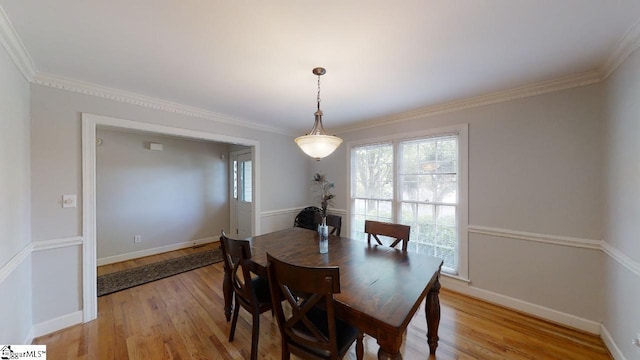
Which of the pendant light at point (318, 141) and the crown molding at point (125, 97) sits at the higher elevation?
the crown molding at point (125, 97)

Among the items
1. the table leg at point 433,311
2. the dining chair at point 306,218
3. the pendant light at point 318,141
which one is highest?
the pendant light at point 318,141

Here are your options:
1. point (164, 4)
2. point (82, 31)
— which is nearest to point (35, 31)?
point (82, 31)

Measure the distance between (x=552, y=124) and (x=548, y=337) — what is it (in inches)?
78.3

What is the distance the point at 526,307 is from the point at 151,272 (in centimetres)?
480

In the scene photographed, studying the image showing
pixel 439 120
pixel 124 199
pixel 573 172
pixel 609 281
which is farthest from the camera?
pixel 124 199

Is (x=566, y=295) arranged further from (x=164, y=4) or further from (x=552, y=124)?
Answer: (x=164, y=4)

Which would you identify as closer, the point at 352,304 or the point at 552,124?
the point at 352,304

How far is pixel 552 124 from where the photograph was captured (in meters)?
2.29

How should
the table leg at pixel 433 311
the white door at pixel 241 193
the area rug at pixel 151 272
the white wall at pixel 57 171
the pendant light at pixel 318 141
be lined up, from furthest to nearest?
1. the white door at pixel 241 193
2. the area rug at pixel 151 272
3. the white wall at pixel 57 171
4. the pendant light at pixel 318 141
5. the table leg at pixel 433 311

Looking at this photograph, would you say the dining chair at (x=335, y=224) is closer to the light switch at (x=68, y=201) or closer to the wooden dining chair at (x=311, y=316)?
the wooden dining chair at (x=311, y=316)

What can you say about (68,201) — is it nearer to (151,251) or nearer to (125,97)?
(125,97)

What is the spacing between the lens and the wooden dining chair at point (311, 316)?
1.21 metres

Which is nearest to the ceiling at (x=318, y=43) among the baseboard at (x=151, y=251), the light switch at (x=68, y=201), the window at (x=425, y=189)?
the window at (x=425, y=189)

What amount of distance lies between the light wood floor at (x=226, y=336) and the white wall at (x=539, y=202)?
0.91ft
